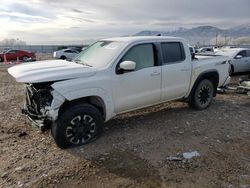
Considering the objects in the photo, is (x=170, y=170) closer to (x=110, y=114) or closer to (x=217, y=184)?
(x=217, y=184)

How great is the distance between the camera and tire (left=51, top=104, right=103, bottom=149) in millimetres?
4613

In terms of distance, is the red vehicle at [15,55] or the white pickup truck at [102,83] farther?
the red vehicle at [15,55]

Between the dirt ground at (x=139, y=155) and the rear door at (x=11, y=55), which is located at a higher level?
the rear door at (x=11, y=55)

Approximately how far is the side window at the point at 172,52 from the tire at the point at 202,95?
1017mm

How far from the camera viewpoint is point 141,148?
4.85m

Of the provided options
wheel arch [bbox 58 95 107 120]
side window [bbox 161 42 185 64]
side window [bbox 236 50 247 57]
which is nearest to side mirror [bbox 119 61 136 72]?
wheel arch [bbox 58 95 107 120]

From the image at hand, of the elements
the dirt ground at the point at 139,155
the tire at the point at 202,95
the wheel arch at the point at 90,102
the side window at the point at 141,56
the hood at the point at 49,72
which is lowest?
the dirt ground at the point at 139,155

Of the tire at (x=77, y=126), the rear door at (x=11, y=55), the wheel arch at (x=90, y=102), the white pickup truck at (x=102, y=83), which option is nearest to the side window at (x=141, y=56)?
the white pickup truck at (x=102, y=83)

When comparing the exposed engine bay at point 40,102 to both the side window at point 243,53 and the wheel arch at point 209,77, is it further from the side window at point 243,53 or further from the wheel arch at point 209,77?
the side window at point 243,53

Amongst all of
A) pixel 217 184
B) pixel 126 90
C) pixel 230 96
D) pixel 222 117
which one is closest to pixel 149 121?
pixel 126 90

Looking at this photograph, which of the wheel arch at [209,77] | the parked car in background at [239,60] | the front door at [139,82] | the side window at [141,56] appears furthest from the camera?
the parked car in background at [239,60]

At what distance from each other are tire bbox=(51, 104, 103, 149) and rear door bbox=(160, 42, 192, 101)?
1784 mm

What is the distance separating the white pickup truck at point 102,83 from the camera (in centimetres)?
459

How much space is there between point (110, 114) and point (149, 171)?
151 centimetres
